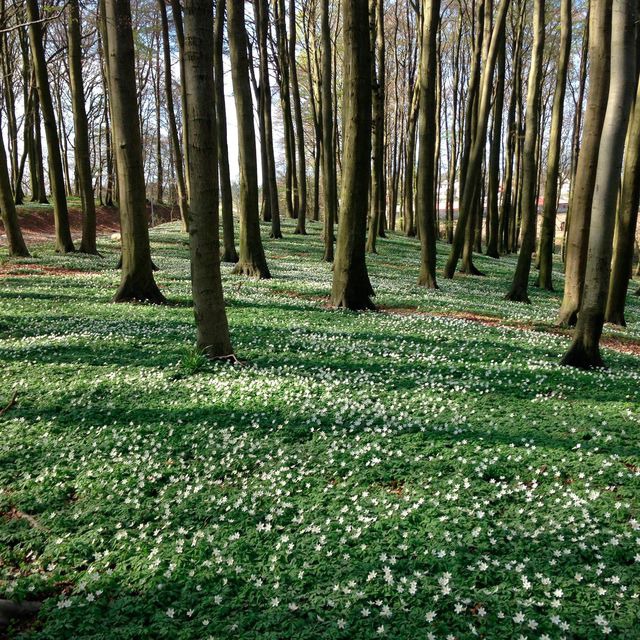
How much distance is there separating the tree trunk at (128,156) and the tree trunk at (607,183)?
30.4ft

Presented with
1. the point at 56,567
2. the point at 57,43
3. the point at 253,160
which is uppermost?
the point at 57,43

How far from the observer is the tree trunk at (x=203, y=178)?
7.20 metres

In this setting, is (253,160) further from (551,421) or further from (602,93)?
(551,421)

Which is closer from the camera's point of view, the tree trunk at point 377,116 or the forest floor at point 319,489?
the forest floor at point 319,489

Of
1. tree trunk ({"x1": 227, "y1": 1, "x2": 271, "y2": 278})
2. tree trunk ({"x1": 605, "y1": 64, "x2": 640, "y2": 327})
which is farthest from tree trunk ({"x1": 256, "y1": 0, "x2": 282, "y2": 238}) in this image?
tree trunk ({"x1": 605, "y1": 64, "x2": 640, "y2": 327})

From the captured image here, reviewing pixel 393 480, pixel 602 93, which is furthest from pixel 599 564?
pixel 602 93

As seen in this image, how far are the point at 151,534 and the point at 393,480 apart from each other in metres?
2.20

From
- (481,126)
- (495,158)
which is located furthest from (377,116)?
(481,126)

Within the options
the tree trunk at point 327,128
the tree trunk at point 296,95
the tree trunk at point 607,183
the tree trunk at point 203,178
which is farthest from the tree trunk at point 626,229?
the tree trunk at point 296,95

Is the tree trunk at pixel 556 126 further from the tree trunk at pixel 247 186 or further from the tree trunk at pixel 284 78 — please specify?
the tree trunk at pixel 284 78

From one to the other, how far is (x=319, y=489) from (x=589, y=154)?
1034 cm

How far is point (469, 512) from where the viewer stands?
4.24m

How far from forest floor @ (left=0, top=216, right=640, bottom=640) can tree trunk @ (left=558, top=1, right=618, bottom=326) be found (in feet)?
11.8

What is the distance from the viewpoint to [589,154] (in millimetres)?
11312
